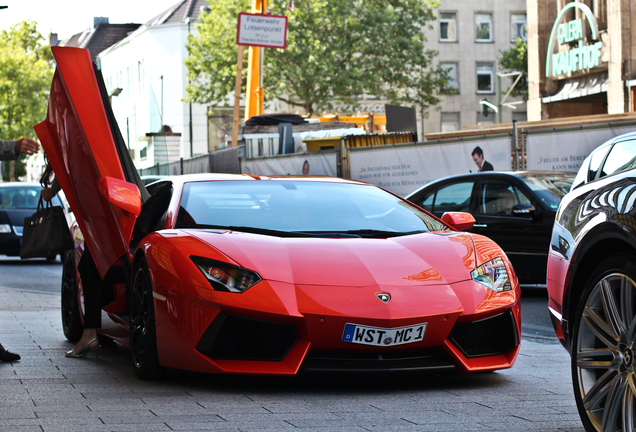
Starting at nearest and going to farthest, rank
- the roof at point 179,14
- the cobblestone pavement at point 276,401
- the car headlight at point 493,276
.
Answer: the cobblestone pavement at point 276,401 → the car headlight at point 493,276 → the roof at point 179,14

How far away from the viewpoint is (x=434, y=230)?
19.0 feet

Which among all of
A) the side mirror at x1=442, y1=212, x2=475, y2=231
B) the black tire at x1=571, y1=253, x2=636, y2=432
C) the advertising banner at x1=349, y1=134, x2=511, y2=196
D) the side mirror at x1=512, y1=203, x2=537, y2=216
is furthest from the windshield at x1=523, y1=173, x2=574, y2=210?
the black tire at x1=571, y1=253, x2=636, y2=432

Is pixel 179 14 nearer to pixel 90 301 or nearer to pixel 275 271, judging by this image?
pixel 90 301

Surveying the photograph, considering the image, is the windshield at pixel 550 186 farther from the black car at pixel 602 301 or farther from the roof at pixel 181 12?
the roof at pixel 181 12

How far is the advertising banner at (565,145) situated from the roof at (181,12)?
158 feet

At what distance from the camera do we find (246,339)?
15.5ft

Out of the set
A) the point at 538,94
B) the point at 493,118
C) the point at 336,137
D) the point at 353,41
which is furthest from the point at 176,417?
the point at 493,118

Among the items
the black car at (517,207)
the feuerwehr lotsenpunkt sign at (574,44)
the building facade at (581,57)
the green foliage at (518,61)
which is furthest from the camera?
the green foliage at (518,61)

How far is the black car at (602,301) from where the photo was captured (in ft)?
10.6

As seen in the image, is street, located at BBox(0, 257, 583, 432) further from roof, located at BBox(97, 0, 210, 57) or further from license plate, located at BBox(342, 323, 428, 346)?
roof, located at BBox(97, 0, 210, 57)

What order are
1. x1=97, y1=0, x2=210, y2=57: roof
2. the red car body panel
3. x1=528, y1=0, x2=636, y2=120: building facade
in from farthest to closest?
x1=97, y1=0, x2=210, y2=57: roof
x1=528, y1=0, x2=636, y2=120: building facade
the red car body panel

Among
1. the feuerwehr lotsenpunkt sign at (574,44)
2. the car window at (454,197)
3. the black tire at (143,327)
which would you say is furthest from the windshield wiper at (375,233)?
the feuerwehr lotsenpunkt sign at (574,44)

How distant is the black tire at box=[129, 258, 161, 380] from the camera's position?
5.10 metres

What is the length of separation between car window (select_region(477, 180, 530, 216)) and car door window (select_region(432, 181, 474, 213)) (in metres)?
0.23
